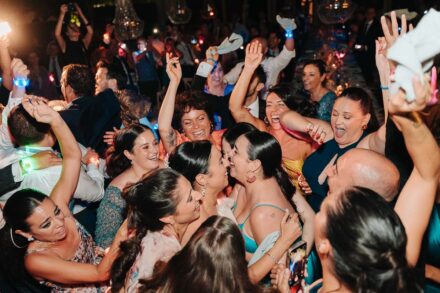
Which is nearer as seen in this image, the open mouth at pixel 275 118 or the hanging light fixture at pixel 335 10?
the open mouth at pixel 275 118

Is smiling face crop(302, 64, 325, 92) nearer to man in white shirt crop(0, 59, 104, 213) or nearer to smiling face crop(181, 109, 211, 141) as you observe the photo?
smiling face crop(181, 109, 211, 141)

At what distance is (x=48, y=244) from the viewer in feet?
6.77

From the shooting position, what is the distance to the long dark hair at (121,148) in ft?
9.18

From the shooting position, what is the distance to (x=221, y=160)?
8.21ft

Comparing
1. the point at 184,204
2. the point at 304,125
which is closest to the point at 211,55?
the point at 304,125

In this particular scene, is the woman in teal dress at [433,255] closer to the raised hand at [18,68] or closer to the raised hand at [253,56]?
the raised hand at [253,56]

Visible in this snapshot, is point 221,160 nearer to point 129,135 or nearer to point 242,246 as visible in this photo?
point 129,135

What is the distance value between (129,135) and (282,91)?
1242 millimetres

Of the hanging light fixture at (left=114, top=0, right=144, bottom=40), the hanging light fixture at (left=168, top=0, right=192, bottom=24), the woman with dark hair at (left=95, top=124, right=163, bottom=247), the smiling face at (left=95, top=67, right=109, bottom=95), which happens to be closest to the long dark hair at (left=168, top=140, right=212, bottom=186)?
the woman with dark hair at (left=95, top=124, right=163, bottom=247)

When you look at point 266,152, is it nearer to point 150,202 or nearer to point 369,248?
point 150,202

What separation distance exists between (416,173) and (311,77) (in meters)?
3.10

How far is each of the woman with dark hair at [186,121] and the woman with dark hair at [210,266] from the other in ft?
5.45

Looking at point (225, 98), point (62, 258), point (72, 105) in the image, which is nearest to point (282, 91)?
point (225, 98)

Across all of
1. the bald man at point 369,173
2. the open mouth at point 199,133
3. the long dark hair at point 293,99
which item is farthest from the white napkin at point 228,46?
the bald man at point 369,173
